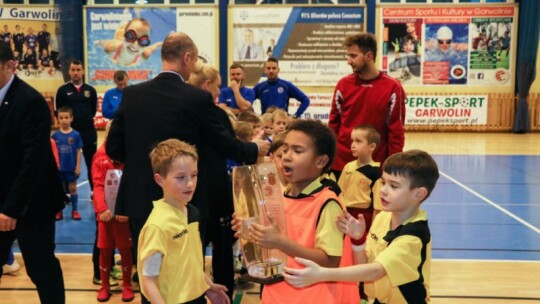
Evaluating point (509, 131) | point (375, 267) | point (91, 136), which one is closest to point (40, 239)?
point (375, 267)

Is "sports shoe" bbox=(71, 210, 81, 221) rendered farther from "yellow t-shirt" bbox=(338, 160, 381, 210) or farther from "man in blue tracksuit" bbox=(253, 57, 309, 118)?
"yellow t-shirt" bbox=(338, 160, 381, 210)

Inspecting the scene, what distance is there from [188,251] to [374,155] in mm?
2230

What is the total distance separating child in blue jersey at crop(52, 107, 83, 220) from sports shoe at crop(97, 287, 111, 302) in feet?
9.26

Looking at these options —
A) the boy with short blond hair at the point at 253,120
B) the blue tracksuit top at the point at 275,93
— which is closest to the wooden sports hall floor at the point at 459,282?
the boy with short blond hair at the point at 253,120

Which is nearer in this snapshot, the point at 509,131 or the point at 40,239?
the point at 40,239

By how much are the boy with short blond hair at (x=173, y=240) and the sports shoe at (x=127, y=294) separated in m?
1.80

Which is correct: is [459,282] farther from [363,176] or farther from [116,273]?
[116,273]

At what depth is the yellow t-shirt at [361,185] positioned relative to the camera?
4242mm

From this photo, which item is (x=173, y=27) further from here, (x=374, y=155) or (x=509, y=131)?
(x=374, y=155)

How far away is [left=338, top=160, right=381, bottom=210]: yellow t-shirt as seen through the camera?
4.24 metres

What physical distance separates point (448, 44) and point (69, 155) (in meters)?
12.1

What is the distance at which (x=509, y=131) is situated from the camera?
53.5 feet

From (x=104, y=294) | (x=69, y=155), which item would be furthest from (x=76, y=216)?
(x=104, y=294)

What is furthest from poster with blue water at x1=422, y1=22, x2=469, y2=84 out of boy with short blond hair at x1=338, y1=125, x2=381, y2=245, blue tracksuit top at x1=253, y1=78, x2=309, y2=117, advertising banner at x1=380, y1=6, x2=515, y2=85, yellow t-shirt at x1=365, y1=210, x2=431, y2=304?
yellow t-shirt at x1=365, y1=210, x2=431, y2=304
